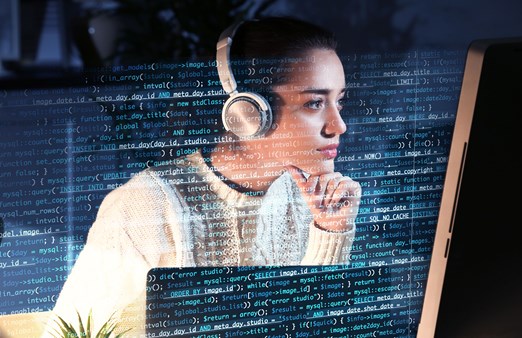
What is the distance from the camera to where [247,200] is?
875 mm

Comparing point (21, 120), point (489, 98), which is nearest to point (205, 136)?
point (21, 120)

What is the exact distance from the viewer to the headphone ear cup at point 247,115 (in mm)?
850

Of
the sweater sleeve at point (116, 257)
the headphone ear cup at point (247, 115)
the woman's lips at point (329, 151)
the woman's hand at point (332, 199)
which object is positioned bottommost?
the sweater sleeve at point (116, 257)

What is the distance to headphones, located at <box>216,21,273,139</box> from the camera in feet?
2.79

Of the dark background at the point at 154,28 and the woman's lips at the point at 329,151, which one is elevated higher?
the dark background at the point at 154,28

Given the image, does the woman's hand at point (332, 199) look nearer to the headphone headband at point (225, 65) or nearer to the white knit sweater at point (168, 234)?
the white knit sweater at point (168, 234)

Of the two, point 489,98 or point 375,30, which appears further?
point 375,30

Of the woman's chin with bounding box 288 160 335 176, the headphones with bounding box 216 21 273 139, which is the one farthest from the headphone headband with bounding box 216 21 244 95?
Answer: the woman's chin with bounding box 288 160 335 176

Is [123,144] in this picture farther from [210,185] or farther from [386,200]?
[386,200]

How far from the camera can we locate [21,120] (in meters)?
0.80

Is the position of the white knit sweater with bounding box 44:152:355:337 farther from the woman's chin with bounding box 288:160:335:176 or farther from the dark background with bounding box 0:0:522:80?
the dark background with bounding box 0:0:522:80

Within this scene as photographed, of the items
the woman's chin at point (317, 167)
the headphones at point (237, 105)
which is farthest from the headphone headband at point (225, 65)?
the woman's chin at point (317, 167)

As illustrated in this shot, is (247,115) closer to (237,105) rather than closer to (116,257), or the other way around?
(237,105)

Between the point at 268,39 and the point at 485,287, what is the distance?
382 mm
